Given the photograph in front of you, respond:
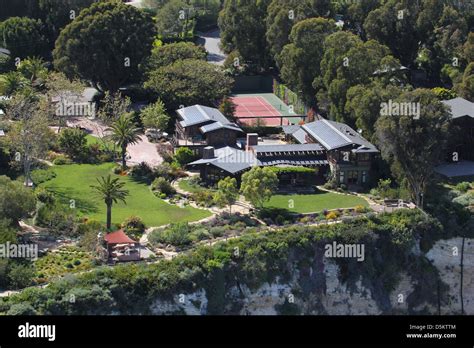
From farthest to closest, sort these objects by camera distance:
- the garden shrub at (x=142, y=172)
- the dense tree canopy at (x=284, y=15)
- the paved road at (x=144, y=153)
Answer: the dense tree canopy at (x=284, y=15)
the paved road at (x=144, y=153)
the garden shrub at (x=142, y=172)

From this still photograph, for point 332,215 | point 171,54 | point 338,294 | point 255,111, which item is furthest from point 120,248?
point 171,54

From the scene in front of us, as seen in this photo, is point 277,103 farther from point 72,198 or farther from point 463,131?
point 72,198

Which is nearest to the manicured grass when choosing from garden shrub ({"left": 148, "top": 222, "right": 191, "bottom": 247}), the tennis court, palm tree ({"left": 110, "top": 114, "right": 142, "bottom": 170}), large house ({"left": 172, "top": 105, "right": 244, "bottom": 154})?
palm tree ({"left": 110, "top": 114, "right": 142, "bottom": 170})

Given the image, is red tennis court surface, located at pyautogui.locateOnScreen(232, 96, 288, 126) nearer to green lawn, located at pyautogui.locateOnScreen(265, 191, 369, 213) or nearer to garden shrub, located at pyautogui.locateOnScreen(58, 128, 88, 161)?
garden shrub, located at pyautogui.locateOnScreen(58, 128, 88, 161)

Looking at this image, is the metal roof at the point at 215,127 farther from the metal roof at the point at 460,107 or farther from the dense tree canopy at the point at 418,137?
the metal roof at the point at 460,107

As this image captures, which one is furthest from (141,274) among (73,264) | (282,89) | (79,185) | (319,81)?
(282,89)

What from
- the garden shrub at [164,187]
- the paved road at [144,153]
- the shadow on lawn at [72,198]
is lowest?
the shadow on lawn at [72,198]

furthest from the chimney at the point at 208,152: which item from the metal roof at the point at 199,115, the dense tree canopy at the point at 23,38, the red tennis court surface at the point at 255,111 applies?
the dense tree canopy at the point at 23,38
